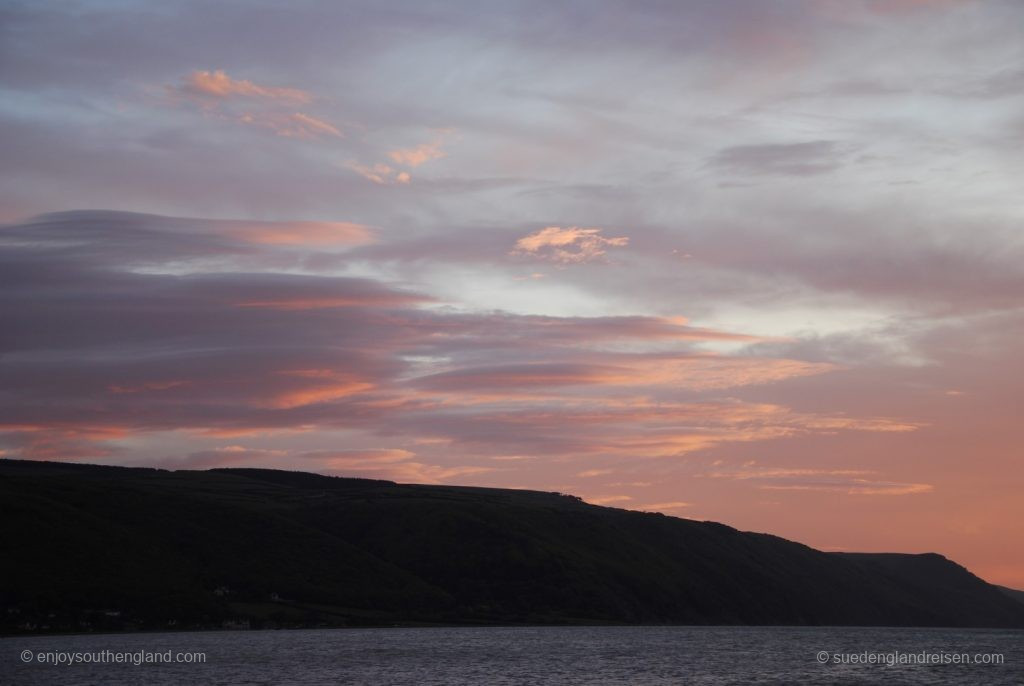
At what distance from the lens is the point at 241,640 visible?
7490 inches

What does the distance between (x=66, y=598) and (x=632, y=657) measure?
357ft

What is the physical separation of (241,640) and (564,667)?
2825 inches

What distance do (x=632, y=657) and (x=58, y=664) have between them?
8637cm

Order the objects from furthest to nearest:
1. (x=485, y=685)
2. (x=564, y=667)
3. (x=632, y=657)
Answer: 1. (x=632, y=657)
2. (x=564, y=667)
3. (x=485, y=685)

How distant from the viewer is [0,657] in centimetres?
14200

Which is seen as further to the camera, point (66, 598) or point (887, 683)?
point (66, 598)

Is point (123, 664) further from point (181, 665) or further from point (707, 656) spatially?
point (707, 656)

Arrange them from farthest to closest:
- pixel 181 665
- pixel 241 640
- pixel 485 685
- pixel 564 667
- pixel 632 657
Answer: pixel 241 640
pixel 632 657
pixel 564 667
pixel 181 665
pixel 485 685

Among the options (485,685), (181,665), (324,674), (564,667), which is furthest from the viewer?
(564,667)

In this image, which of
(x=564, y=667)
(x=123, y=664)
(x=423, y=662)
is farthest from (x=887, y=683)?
(x=123, y=664)

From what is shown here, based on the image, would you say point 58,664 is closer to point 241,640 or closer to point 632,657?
point 241,640

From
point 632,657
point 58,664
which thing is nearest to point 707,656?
point 632,657

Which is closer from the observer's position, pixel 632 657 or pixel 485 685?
pixel 485 685

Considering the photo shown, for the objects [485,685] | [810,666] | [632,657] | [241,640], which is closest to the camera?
[485,685]
